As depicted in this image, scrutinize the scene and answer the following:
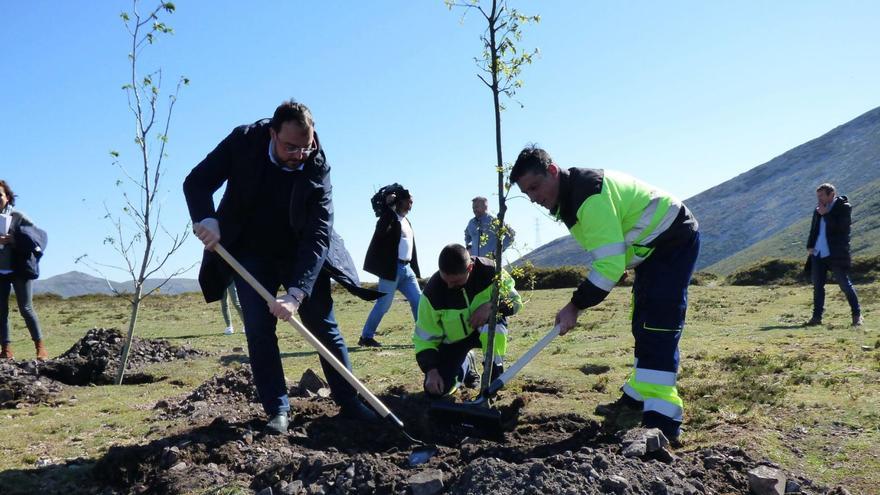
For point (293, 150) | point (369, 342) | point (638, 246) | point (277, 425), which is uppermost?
point (293, 150)

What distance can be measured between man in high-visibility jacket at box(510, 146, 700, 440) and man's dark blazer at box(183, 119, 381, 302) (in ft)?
4.28

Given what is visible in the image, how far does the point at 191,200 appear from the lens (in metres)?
4.29

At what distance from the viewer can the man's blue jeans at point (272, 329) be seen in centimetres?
433

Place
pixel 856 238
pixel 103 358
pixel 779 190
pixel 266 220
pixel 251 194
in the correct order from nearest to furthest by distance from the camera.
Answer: pixel 251 194 < pixel 266 220 < pixel 103 358 < pixel 856 238 < pixel 779 190

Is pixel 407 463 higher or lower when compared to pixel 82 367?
lower

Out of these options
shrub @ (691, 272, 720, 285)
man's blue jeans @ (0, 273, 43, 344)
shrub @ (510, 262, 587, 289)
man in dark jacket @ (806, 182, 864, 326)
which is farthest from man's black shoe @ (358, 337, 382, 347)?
shrub @ (691, 272, 720, 285)

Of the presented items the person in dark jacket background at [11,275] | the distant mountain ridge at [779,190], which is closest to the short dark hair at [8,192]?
the person in dark jacket background at [11,275]

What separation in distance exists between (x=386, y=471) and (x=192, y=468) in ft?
3.86

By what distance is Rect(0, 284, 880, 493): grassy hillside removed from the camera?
4094 mm

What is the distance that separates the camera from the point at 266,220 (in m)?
4.43

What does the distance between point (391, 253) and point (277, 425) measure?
4.84 metres

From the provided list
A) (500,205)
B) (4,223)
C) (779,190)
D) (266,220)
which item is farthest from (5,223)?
(779,190)

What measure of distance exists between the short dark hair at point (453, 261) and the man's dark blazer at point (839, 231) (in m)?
7.05

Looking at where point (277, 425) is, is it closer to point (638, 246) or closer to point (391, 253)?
point (638, 246)
